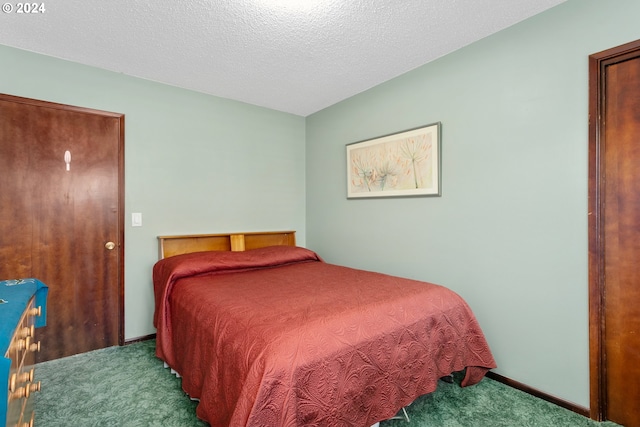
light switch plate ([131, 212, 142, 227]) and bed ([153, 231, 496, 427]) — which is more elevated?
light switch plate ([131, 212, 142, 227])

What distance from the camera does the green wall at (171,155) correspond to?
2469mm

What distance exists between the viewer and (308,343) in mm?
1270

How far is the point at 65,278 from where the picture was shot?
2.45 metres

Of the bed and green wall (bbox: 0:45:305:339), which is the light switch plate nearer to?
green wall (bbox: 0:45:305:339)

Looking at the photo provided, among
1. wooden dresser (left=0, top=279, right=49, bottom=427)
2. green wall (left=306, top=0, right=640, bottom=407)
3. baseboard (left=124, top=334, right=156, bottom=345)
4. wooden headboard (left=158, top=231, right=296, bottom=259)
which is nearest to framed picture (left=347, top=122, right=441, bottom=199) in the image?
green wall (left=306, top=0, right=640, bottom=407)

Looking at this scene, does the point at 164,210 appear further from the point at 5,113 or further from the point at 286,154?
the point at 286,154

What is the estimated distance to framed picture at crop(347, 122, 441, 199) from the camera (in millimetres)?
2475

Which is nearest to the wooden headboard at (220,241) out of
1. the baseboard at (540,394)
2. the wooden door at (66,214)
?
the wooden door at (66,214)

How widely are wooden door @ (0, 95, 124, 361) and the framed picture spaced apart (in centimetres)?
220

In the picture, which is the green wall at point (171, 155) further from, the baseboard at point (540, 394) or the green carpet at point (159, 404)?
the baseboard at point (540, 394)

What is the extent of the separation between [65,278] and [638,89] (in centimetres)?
400

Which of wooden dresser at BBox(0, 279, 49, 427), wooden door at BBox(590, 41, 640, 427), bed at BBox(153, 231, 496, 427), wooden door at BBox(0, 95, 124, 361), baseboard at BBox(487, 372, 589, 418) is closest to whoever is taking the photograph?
wooden dresser at BBox(0, 279, 49, 427)

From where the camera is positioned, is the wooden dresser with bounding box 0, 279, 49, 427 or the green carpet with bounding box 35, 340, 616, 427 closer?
the wooden dresser with bounding box 0, 279, 49, 427

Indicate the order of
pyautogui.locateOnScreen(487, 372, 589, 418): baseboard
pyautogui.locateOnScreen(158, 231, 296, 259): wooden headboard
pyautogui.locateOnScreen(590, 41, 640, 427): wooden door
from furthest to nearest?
pyautogui.locateOnScreen(158, 231, 296, 259): wooden headboard < pyautogui.locateOnScreen(487, 372, 589, 418): baseboard < pyautogui.locateOnScreen(590, 41, 640, 427): wooden door
